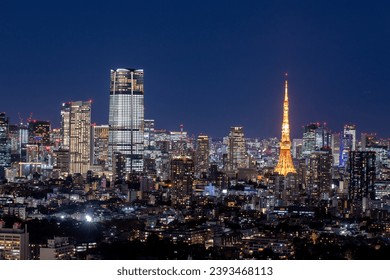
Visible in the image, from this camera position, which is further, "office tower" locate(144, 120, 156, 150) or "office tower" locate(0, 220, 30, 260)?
Answer: "office tower" locate(144, 120, 156, 150)

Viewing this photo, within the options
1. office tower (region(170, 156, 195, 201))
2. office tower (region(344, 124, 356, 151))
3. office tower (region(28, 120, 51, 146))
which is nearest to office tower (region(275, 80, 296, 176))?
office tower (region(344, 124, 356, 151))

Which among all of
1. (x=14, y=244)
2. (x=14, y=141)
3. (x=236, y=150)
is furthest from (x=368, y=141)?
(x=14, y=244)

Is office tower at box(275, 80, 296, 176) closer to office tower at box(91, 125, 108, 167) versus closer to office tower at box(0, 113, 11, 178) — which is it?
office tower at box(91, 125, 108, 167)

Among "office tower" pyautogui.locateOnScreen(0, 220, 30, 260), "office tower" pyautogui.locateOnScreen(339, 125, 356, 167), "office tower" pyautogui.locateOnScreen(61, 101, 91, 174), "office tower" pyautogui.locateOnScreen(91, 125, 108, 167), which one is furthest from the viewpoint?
"office tower" pyautogui.locateOnScreen(91, 125, 108, 167)

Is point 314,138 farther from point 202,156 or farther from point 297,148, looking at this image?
point 202,156

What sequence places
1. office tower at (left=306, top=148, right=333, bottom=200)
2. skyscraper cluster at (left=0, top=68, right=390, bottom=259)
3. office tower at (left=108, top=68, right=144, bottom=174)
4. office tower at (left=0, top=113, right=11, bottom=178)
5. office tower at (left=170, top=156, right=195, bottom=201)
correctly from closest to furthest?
skyscraper cluster at (left=0, top=68, right=390, bottom=259)
office tower at (left=170, top=156, right=195, bottom=201)
office tower at (left=306, top=148, right=333, bottom=200)
office tower at (left=0, top=113, right=11, bottom=178)
office tower at (left=108, top=68, right=144, bottom=174)
